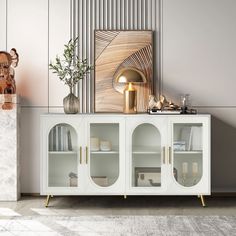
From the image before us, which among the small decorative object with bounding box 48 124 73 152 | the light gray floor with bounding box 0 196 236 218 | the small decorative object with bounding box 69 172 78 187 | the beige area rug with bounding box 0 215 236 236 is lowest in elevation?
the beige area rug with bounding box 0 215 236 236

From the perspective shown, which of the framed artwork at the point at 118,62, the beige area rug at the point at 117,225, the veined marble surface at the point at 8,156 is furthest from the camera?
the framed artwork at the point at 118,62

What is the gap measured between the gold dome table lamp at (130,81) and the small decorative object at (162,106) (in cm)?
15

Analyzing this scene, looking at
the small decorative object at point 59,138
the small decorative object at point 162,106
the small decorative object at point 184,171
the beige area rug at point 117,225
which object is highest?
Answer: the small decorative object at point 162,106

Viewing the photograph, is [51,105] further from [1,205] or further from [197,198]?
[197,198]

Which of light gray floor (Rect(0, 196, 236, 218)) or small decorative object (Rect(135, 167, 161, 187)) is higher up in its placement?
small decorative object (Rect(135, 167, 161, 187))

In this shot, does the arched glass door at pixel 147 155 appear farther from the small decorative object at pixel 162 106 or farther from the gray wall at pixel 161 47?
the gray wall at pixel 161 47

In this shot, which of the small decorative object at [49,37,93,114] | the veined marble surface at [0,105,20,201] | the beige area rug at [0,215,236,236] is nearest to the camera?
the beige area rug at [0,215,236,236]

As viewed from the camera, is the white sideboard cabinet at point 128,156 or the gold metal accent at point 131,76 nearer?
the white sideboard cabinet at point 128,156

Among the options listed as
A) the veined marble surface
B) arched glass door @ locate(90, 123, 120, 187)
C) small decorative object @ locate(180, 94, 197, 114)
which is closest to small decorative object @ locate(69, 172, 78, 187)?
arched glass door @ locate(90, 123, 120, 187)

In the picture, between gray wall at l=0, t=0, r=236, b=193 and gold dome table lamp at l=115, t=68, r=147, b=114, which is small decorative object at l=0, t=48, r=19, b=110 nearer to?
gray wall at l=0, t=0, r=236, b=193

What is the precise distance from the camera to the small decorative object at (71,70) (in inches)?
179

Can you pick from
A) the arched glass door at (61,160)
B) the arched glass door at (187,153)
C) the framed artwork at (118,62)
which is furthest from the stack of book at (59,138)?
the arched glass door at (187,153)

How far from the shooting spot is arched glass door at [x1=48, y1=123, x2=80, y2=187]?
4469 mm

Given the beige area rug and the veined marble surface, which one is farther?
the veined marble surface
